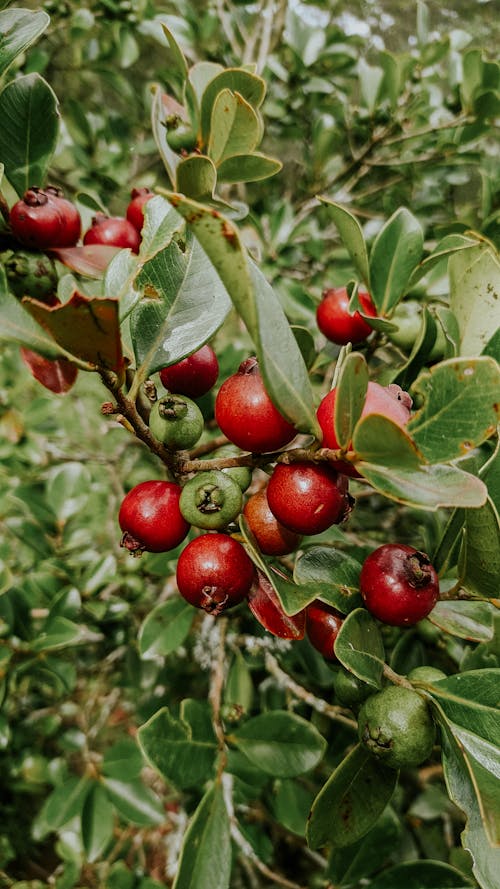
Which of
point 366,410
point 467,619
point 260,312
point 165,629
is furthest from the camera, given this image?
point 165,629

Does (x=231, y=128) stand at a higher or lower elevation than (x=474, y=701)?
higher

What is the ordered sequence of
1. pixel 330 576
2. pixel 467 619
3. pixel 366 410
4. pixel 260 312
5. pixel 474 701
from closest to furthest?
pixel 260 312
pixel 366 410
pixel 474 701
pixel 330 576
pixel 467 619

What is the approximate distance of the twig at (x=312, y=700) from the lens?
4.64 feet

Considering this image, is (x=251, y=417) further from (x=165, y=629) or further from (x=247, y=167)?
(x=165, y=629)

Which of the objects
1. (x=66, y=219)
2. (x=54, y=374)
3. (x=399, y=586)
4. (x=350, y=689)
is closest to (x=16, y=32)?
(x=66, y=219)

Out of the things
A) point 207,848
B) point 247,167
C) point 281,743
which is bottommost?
point 281,743

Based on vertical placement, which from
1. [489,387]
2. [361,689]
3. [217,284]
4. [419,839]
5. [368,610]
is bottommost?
[419,839]

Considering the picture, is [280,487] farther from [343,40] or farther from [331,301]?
[343,40]

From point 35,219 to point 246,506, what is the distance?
1.81 ft

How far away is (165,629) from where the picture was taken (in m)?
1.41

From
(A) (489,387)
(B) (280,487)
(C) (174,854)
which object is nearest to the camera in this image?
(A) (489,387)

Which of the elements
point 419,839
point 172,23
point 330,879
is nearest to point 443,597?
point 330,879

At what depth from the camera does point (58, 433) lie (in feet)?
8.68

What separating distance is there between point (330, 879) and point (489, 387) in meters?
1.27
